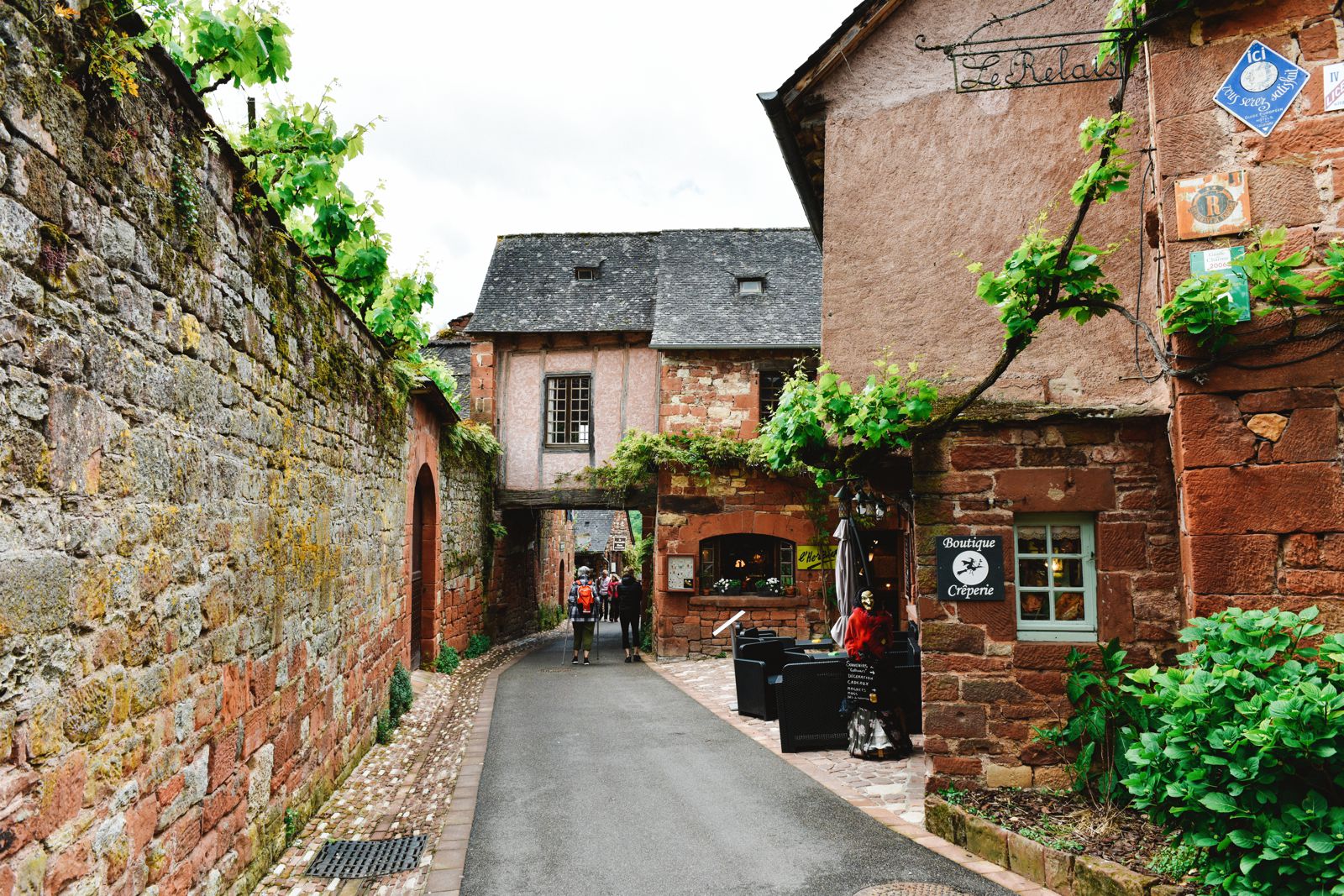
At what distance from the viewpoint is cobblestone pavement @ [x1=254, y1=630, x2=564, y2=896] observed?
476 cm

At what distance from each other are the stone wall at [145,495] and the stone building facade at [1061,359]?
411 centimetres

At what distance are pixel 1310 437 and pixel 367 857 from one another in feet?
18.6

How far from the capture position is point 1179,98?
5078mm

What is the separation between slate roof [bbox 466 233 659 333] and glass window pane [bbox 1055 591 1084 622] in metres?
12.4

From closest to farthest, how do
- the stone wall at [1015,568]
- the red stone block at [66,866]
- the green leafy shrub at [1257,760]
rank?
1. the red stone block at [66,866]
2. the green leafy shrub at [1257,760]
3. the stone wall at [1015,568]

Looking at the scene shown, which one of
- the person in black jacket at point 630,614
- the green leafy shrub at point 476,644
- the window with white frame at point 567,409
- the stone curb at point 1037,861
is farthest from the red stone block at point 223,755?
the window with white frame at point 567,409

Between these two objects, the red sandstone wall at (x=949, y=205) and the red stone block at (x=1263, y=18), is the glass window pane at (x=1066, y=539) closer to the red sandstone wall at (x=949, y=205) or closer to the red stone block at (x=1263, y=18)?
the red sandstone wall at (x=949, y=205)

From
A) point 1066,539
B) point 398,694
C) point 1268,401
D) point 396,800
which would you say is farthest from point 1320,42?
point 398,694

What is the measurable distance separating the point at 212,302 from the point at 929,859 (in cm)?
471

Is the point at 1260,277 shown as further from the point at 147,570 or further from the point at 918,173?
the point at 147,570

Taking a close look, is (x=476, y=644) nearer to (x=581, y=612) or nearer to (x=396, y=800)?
(x=581, y=612)

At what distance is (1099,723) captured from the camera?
544 centimetres

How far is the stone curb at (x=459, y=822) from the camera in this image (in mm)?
4773

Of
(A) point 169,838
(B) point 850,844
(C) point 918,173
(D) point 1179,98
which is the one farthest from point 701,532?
(A) point 169,838
